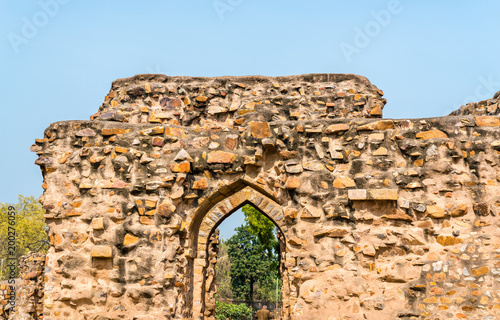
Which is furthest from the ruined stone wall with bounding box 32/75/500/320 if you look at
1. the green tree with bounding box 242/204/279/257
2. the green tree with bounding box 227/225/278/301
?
the green tree with bounding box 227/225/278/301

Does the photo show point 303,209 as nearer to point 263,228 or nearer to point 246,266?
point 263,228

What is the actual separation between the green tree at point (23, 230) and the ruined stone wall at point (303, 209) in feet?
57.4

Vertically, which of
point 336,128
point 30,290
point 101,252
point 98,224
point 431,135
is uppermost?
point 336,128

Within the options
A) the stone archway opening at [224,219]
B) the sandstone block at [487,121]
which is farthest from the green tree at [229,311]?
the sandstone block at [487,121]

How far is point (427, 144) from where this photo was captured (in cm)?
522

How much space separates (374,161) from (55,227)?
362 cm

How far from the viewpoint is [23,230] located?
22.3 meters

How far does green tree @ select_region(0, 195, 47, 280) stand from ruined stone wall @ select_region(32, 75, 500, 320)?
689 inches

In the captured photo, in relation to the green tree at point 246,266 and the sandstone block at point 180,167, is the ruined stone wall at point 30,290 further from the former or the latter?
the green tree at point 246,266

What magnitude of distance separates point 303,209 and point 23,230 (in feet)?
66.7

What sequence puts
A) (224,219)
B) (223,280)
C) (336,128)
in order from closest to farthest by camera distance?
(336,128), (224,219), (223,280)

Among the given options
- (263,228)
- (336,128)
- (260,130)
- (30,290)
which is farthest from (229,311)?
(336,128)

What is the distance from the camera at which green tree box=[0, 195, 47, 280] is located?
22141 mm

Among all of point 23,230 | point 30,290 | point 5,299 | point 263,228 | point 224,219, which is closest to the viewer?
point 224,219
